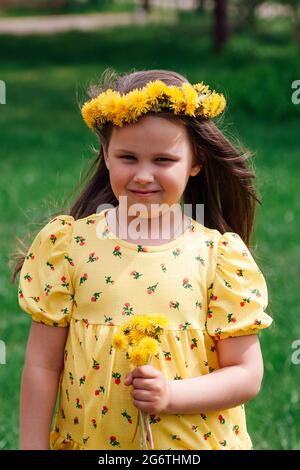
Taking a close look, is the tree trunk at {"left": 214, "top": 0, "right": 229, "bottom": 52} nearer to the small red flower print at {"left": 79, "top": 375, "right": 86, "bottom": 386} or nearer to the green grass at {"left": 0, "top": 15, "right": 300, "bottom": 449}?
the green grass at {"left": 0, "top": 15, "right": 300, "bottom": 449}

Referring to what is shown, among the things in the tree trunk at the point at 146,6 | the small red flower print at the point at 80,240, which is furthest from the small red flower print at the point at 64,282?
the tree trunk at the point at 146,6

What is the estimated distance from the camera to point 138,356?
2.58m

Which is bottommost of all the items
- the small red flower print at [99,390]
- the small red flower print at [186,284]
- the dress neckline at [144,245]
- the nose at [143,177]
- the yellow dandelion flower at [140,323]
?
the small red flower print at [99,390]

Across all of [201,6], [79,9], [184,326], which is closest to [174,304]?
[184,326]

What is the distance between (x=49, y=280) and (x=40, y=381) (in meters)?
0.28

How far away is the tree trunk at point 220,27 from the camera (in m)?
16.9

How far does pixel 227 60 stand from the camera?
53.5 ft

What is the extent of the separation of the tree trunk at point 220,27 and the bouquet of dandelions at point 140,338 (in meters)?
14.7

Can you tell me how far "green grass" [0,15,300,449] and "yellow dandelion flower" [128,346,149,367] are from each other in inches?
32.8

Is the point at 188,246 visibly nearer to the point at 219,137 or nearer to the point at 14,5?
the point at 219,137

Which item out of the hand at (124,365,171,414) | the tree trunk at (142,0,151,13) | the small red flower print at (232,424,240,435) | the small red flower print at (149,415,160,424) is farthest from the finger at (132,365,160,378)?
the tree trunk at (142,0,151,13)

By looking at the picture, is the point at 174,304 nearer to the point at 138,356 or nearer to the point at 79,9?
the point at 138,356

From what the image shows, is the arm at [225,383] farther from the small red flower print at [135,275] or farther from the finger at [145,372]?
the small red flower print at [135,275]
